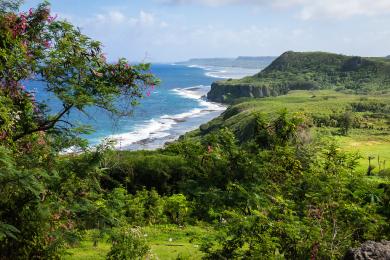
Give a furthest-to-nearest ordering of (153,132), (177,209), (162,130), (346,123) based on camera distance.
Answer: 1. (162,130)
2. (153,132)
3. (346,123)
4. (177,209)

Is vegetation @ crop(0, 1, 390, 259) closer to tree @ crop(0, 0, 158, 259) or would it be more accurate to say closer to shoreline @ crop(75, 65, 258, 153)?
tree @ crop(0, 0, 158, 259)

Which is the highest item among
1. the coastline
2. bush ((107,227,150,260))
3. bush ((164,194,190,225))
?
bush ((107,227,150,260))

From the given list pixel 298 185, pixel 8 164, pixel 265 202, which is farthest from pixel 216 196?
pixel 8 164

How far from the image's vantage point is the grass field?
56.9ft

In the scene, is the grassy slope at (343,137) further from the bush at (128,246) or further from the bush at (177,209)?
the bush at (128,246)

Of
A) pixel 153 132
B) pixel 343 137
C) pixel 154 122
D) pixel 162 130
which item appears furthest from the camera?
pixel 154 122

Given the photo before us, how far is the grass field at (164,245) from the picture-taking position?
682 inches

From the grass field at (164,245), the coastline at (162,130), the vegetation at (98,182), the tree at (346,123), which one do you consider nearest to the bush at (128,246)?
the vegetation at (98,182)

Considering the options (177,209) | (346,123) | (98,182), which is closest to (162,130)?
(346,123)

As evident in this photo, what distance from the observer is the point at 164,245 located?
2005cm

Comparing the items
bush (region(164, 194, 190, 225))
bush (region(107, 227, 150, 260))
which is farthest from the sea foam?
bush (region(107, 227, 150, 260))

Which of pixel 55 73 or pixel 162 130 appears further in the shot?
pixel 162 130

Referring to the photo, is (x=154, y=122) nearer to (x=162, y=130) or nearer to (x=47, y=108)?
(x=162, y=130)

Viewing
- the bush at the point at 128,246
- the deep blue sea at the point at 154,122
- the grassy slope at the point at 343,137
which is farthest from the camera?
the deep blue sea at the point at 154,122
